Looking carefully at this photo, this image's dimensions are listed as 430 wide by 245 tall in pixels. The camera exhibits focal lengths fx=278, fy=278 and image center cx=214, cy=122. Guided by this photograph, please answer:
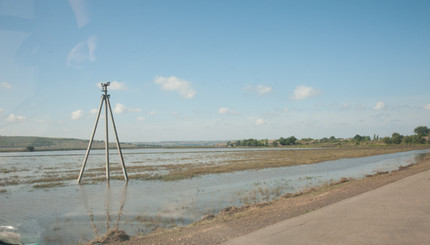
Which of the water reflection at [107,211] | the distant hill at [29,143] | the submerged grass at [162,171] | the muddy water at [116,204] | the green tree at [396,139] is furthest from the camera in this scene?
the green tree at [396,139]

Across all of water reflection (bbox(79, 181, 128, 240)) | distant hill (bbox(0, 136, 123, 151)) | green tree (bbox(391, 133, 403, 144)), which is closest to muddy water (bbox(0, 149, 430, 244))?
water reflection (bbox(79, 181, 128, 240))

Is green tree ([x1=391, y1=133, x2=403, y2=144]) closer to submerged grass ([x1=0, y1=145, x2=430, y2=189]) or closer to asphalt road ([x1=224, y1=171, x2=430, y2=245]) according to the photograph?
submerged grass ([x1=0, y1=145, x2=430, y2=189])

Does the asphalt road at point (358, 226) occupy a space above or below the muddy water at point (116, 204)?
above

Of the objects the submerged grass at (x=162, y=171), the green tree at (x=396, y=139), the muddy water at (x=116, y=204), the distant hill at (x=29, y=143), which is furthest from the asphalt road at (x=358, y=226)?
the green tree at (x=396, y=139)

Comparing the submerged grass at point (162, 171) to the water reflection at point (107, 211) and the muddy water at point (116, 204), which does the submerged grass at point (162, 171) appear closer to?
the muddy water at point (116, 204)

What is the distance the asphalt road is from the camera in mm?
7814

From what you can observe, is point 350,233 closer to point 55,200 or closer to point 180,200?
point 180,200

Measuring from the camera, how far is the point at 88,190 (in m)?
23.2

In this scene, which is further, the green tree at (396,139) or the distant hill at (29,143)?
the green tree at (396,139)

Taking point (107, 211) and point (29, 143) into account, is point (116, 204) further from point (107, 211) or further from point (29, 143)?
point (29, 143)

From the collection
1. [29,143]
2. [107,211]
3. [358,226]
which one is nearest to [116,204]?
[107,211]

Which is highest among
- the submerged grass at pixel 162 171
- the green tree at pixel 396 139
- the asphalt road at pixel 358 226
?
the green tree at pixel 396 139

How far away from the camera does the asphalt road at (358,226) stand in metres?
7.81

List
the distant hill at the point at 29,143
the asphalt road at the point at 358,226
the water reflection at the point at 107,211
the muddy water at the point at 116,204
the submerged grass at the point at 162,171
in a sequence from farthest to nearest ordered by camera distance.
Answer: the distant hill at the point at 29,143
the submerged grass at the point at 162,171
the muddy water at the point at 116,204
the water reflection at the point at 107,211
the asphalt road at the point at 358,226
